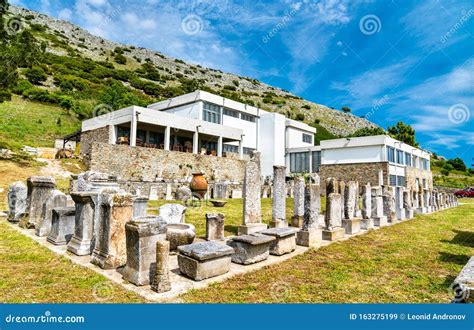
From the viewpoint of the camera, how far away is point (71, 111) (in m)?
37.3

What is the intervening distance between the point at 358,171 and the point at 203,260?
29.6 m

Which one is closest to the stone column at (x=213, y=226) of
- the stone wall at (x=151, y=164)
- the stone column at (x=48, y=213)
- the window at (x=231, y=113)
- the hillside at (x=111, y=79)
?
the stone column at (x=48, y=213)

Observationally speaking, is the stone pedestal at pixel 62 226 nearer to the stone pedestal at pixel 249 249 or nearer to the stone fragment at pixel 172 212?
the stone fragment at pixel 172 212

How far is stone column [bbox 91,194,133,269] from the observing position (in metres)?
5.10

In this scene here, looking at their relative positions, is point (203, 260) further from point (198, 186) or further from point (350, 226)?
point (198, 186)

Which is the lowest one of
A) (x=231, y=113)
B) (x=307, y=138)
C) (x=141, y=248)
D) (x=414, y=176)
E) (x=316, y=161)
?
(x=141, y=248)

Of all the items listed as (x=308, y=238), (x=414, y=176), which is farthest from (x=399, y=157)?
(x=308, y=238)

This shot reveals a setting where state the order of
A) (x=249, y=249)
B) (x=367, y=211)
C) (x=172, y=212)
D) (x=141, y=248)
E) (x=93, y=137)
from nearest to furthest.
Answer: (x=141, y=248)
(x=249, y=249)
(x=172, y=212)
(x=367, y=211)
(x=93, y=137)

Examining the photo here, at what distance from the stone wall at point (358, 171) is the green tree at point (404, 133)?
23.9 meters

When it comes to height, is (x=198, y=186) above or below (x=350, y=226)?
above

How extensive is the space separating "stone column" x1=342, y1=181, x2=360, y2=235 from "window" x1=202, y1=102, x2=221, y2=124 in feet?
76.2

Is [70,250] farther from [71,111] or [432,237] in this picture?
[71,111]

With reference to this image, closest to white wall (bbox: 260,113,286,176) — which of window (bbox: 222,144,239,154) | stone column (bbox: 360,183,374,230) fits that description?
window (bbox: 222,144,239,154)

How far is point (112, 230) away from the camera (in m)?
5.11
